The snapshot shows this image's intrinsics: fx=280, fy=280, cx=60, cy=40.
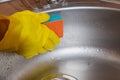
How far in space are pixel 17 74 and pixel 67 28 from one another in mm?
253

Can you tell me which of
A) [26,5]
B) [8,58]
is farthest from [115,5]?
[8,58]

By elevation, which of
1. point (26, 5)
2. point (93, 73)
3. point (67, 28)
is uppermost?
point (26, 5)

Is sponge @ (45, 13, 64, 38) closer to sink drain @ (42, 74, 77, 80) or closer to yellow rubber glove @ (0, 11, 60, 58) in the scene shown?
yellow rubber glove @ (0, 11, 60, 58)

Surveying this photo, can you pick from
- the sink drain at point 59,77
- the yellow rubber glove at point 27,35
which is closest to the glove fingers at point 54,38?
the yellow rubber glove at point 27,35

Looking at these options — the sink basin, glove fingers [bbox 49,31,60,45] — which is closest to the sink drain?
the sink basin

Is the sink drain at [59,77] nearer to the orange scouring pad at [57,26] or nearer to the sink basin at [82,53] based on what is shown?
the sink basin at [82,53]

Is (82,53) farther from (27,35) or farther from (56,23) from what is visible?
(27,35)

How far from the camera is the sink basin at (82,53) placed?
95 centimetres

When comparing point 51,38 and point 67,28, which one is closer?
point 51,38

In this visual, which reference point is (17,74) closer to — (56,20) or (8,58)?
(8,58)

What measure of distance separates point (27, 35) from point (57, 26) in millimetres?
171

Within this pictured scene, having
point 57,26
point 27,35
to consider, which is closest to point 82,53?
point 57,26

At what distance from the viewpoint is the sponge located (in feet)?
3.17

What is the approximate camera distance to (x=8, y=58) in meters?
0.91
